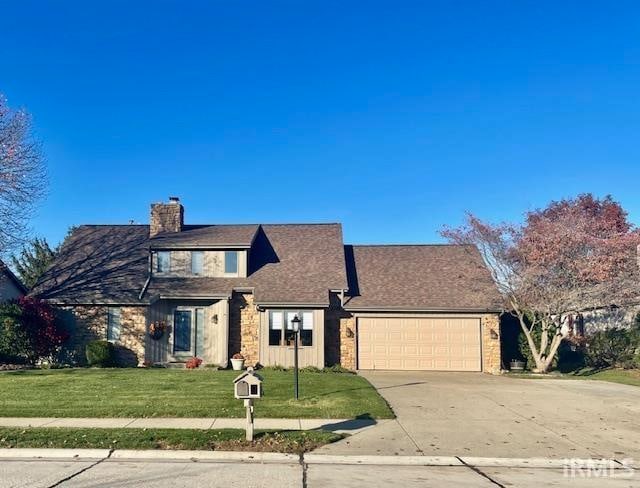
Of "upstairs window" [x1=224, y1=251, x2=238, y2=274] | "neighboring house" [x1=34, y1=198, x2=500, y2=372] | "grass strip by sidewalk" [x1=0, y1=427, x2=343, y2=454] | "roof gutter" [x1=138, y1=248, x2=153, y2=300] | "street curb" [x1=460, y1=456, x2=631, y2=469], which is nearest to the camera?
"street curb" [x1=460, y1=456, x2=631, y2=469]

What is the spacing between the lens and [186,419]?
1007cm

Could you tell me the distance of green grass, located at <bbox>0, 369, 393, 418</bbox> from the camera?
10.6 metres

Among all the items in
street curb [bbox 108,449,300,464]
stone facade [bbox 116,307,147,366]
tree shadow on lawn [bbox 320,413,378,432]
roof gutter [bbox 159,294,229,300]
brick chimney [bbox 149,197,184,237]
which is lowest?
tree shadow on lawn [bbox 320,413,378,432]

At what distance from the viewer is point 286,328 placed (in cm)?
2039

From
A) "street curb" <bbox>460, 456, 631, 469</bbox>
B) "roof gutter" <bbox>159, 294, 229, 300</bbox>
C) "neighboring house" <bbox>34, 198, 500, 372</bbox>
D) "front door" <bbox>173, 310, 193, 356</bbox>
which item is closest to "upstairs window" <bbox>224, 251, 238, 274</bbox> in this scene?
"neighboring house" <bbox>34, 198, 500, 372</bbox>

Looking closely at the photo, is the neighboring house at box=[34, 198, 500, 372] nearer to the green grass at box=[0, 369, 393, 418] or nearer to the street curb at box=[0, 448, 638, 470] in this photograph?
the green grass at box=[0, 369, 393, 418]

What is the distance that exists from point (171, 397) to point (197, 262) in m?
10.5

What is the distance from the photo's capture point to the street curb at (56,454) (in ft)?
25.5

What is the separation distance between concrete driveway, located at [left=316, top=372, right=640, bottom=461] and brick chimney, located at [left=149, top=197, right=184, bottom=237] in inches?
508

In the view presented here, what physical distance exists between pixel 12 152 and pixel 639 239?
2495cm

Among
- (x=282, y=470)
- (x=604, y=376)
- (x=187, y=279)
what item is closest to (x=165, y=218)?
(x=187, y=279)

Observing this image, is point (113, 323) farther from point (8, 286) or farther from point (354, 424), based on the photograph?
point (354, 424)

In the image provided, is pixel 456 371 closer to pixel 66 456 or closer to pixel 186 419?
pixel 186 419

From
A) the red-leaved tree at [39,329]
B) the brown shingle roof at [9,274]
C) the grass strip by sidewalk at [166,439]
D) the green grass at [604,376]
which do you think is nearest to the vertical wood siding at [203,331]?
the red-leaved tree at [39,329]
